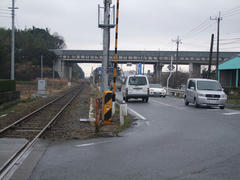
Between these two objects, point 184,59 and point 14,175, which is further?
point 184,59

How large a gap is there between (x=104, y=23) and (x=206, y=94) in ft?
26.1

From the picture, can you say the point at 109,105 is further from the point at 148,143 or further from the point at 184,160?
the point at 184,160

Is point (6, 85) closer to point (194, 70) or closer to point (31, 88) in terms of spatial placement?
point (31, 88)

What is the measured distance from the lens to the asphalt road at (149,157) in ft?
20.2

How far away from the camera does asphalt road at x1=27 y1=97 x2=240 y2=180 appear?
20.2ft

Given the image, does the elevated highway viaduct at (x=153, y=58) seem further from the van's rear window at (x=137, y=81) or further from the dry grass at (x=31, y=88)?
the van's rear window at (x=137, y=81)

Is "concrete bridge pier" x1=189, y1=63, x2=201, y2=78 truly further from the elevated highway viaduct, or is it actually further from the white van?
the white van

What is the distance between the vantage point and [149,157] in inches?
297

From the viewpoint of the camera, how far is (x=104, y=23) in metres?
16.5

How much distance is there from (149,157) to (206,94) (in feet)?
45.9

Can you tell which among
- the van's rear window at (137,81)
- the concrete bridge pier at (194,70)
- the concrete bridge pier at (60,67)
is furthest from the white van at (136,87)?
the concrete bridge pier at (60,67)

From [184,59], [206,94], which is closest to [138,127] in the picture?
[206,94]

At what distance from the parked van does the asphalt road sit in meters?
9.34

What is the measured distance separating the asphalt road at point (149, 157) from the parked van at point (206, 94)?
9341 millimetres
